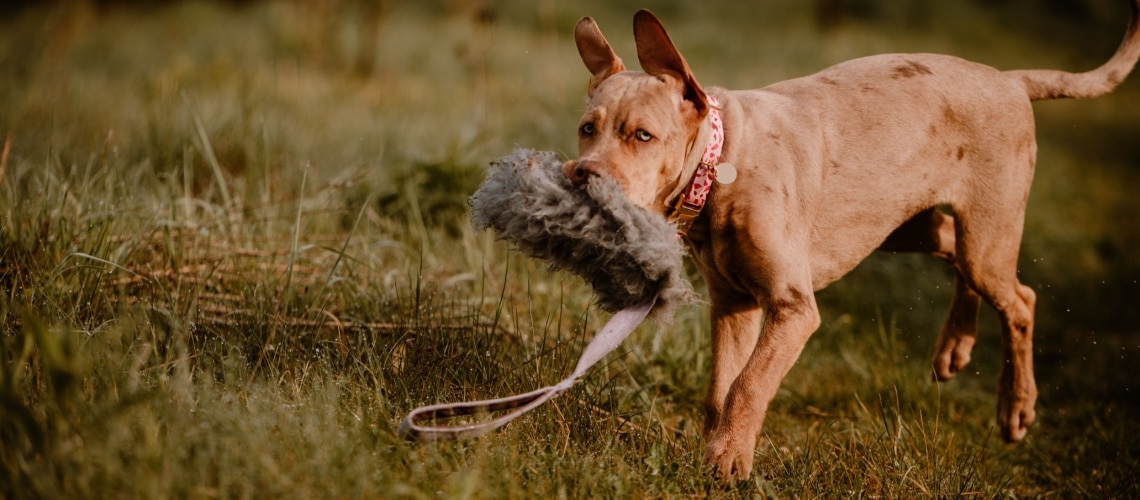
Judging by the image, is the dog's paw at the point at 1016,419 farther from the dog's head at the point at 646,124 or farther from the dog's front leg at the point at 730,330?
the dog's head at the point at 646,124

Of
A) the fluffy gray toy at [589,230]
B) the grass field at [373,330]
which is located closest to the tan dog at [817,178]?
the fluffy gray toy at [589,230]

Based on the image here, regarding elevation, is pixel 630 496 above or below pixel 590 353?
below

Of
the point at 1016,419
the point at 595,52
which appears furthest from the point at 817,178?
the point at 1016,419

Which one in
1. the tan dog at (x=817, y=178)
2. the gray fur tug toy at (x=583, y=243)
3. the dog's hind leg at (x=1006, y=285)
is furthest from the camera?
the dog's hind leg at (x=1006, y=285)

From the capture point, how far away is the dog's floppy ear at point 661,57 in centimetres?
307

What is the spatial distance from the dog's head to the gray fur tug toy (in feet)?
0.36

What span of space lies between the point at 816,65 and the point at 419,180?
27.7 ft

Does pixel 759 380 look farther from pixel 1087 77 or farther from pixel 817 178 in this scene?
pixel 1087 77

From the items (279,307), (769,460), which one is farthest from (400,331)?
(769,460)

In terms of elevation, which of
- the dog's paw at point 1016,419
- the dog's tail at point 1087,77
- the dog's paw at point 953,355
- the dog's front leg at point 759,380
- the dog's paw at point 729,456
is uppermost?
the dog's tail at point 1087,77

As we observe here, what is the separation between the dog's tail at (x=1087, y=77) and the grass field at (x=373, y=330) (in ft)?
4.50

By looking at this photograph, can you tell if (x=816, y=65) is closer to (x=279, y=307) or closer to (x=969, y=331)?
(x=969, y=331)

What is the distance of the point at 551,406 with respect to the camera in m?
3.18

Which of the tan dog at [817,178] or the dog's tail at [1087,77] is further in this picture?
the dog's tail at [1087,77]
